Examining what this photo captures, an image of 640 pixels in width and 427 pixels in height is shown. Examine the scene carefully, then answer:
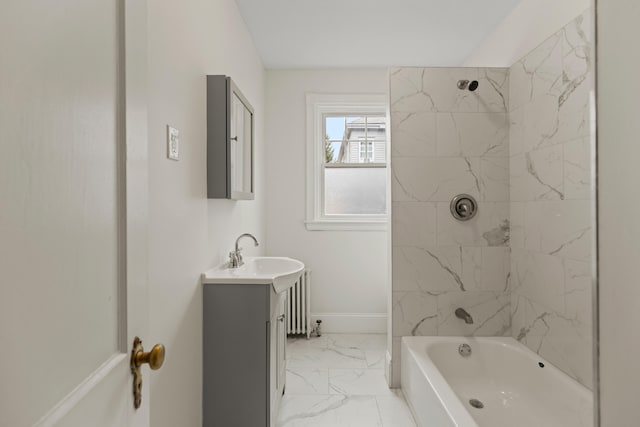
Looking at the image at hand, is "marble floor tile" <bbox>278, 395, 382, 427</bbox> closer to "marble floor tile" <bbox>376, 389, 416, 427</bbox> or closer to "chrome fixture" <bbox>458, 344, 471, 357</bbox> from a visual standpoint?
"marble floor tile" <bbox>376, 389, 416, 427</bbox>

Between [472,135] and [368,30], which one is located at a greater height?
[368,30]

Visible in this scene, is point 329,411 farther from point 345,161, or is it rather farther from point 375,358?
point 345,161

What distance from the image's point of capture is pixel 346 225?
3463 mm

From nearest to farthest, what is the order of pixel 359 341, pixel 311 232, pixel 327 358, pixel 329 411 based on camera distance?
pixel 329 411, pixel 327 358, pixel 359 341, pixel 311 232

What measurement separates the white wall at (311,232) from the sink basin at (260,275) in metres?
1.14

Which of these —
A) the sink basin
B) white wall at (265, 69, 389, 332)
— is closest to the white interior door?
the sink basin

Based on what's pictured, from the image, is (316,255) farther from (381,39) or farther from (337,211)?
(381,39)

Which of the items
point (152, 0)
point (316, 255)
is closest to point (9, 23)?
point (152, 0)

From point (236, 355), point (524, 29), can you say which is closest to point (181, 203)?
point (236, 355)

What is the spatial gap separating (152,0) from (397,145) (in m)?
1.65

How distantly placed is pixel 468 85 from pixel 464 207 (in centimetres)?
82

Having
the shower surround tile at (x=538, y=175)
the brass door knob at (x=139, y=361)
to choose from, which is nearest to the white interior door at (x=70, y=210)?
the brass door knob at (x=139, y=361)

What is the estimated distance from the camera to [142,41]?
2.53 ft

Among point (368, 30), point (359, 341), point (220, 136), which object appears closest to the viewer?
point (220, 136)
